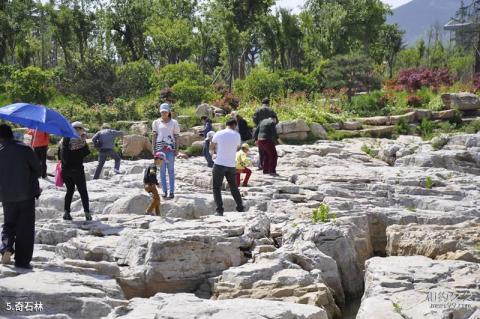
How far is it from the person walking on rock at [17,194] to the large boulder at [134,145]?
11.7 meters

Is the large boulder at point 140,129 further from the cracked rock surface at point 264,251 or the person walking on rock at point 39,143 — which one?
the person walking on rock at point 39,143

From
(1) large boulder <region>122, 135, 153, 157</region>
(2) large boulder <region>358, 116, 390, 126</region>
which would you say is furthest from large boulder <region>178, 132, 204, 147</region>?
(2) large boulder <region>358, 116, 390, 126</region>

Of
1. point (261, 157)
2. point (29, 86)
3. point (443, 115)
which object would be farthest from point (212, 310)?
point (29, 86)

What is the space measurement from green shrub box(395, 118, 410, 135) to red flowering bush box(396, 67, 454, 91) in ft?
17.5

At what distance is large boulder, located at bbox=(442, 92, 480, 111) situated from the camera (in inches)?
934

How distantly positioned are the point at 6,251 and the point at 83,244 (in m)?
1.38

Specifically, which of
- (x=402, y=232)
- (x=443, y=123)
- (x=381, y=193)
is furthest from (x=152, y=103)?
(x=402, y=232)

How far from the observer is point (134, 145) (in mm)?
18906

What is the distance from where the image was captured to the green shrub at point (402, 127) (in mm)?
22094

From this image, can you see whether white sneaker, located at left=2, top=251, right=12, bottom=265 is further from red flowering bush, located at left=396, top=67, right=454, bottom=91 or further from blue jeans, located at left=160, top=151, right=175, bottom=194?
red flowering bush, located at left=396, top=67, right=454, bottom=91

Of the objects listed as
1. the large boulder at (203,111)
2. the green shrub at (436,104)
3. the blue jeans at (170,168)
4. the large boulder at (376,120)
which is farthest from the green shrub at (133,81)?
the blue jeans at (170,168)

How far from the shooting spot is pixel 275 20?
39.0 m

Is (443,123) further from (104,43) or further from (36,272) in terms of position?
(104,43)

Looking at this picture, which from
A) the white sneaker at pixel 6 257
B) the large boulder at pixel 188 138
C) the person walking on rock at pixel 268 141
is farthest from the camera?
the large boulder at pixel 188 138
